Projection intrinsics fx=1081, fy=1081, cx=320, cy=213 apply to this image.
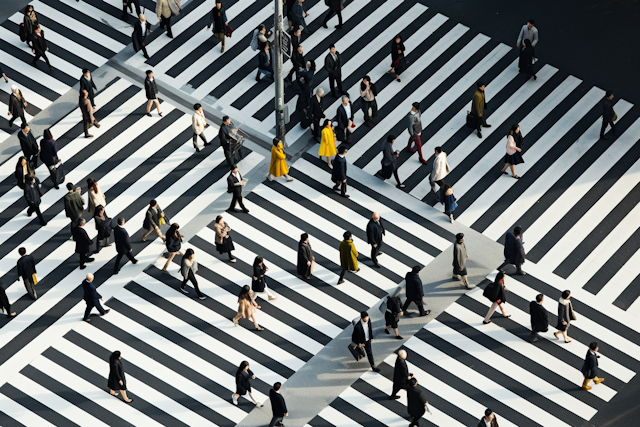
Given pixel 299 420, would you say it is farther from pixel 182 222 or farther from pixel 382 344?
pixel 182 222

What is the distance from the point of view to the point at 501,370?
2550 centimetres

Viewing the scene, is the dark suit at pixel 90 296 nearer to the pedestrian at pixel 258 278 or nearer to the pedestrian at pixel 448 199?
the pedestrian at pixel 258 278

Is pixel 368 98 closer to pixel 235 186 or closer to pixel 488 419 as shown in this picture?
pixel 235 186

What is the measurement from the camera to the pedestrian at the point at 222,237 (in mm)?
26609

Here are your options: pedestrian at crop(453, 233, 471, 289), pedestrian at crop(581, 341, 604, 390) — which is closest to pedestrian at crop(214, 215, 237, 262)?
pedestrian at crop(453, 233, 471, 289)

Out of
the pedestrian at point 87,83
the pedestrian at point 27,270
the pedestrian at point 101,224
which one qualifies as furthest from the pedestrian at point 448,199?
the pedestrian at point 27,270

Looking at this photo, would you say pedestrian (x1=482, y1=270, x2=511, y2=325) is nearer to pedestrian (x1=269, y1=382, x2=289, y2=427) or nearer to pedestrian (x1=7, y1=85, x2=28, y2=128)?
pedestrian (x1=269, y1=382, x2=289, y2=427)

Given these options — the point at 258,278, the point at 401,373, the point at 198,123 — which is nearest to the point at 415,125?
the point at 198,123

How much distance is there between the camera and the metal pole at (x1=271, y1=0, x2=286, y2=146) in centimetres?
2758

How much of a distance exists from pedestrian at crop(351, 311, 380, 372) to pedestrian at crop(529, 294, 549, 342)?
155 inches

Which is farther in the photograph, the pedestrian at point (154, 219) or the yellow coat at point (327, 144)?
the yellow coat at point (327, 144)

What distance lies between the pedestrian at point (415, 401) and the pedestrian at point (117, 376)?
20.9ft

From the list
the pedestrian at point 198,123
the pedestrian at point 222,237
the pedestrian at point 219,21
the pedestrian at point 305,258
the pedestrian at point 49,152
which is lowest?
the pedestrian at point 305,258

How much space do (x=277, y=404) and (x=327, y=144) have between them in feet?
27.3
